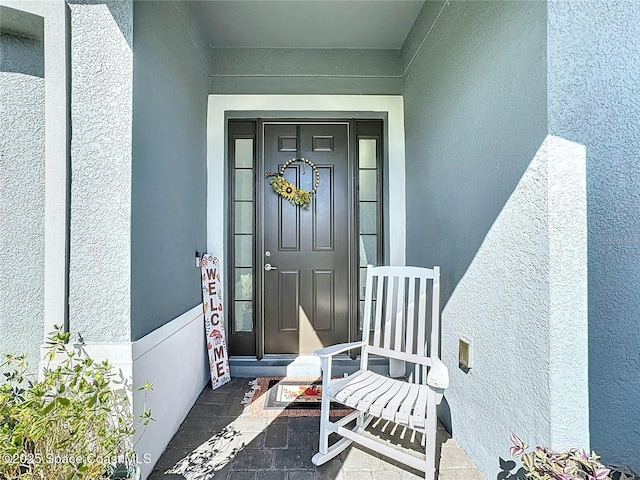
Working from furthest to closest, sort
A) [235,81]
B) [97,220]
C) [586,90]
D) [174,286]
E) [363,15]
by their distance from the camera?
[235,81], [363,15], [174,286], [97,220], [586,90]

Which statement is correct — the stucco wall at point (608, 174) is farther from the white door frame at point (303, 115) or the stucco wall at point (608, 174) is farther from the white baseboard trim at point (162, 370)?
the white baseboard trim at point (162, 370)

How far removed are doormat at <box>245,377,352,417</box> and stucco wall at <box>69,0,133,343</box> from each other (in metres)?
1.19

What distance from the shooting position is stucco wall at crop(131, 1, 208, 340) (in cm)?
163

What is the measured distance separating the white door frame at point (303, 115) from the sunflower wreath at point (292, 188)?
16.4 inches

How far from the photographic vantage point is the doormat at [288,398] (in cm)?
230

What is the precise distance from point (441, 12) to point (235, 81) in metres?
1.72

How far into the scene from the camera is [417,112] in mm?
2639

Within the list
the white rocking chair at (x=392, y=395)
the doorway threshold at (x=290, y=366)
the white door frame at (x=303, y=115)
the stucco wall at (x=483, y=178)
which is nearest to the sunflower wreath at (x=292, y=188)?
the white door frame at (x=303, y=115)

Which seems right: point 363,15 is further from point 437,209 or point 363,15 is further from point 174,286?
point 174,286

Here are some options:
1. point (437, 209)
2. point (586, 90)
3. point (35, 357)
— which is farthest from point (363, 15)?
point (35, 357)

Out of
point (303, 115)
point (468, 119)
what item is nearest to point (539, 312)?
point (468, 119)

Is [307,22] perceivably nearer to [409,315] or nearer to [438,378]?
[409,315]

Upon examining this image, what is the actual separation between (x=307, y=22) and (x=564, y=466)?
298cm


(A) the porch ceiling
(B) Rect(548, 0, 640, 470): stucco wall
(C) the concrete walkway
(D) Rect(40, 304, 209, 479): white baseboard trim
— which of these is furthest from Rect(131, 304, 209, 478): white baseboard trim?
(A) the porch ceiling
